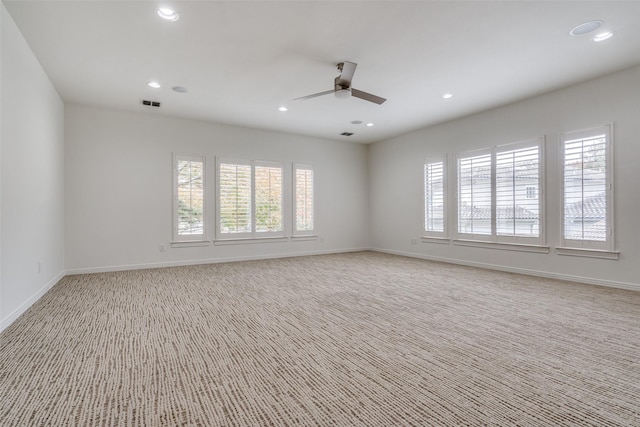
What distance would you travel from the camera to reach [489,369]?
202 centimetres

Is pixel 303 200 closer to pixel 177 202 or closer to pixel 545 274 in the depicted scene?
pixel 177 202

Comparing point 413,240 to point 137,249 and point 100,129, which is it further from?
point 100,129

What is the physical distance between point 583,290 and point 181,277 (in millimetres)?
5718

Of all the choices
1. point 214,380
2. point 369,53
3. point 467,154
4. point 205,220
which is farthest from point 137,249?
point 467,154

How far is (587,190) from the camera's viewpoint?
14.2ft

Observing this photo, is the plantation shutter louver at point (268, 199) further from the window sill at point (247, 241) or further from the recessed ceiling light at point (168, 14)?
A: the recessed ceiling light at point (168, 14)

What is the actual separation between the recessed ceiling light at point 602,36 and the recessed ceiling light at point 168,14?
4.22m

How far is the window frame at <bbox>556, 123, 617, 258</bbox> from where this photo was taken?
411cm

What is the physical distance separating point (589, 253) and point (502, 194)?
58.4 inches

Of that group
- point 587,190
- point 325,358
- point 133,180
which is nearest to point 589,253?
point 587,190

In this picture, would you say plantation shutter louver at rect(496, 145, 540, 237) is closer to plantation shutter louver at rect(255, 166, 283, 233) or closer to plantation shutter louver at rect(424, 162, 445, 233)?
plantation shutter louver at rect(424, 162, 445, 233)

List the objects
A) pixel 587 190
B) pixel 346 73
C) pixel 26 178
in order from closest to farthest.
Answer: pixel 26 178 < pixel 346 73 < pixel 587 190

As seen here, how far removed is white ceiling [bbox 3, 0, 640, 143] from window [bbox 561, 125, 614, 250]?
2.94ft

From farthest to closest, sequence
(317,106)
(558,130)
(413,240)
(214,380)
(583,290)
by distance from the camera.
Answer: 1. (413,240)
2. (317,106)
3. (558,130)
4. (583,290)
5. (214,380)
